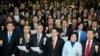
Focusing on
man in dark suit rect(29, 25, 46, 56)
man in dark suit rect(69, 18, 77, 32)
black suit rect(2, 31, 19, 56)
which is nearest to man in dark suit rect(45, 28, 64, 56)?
man in dark suit rect(29, 25, 46, 56)

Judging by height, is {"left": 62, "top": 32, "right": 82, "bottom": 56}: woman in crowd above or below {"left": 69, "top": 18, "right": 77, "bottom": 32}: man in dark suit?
above

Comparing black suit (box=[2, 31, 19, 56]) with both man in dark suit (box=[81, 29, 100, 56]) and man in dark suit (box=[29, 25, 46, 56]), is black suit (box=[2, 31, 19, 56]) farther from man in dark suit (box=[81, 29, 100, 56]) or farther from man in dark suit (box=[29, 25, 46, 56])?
man in dark suit (box=[81, 29, 100, 56])

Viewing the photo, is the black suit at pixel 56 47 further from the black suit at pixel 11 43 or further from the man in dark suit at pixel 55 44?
the black suit at pixel 11 43

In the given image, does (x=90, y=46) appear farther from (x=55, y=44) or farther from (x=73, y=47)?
(x=55, y=44)

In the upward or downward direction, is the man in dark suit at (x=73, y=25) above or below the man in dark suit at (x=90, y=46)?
below

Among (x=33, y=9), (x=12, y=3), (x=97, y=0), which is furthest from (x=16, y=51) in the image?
(x=97, y=0)

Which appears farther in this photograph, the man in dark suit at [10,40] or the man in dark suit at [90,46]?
the man in dark suit at [10,40]

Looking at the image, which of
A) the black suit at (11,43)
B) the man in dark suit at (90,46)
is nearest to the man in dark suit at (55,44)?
the man in dark suit at (90,46)

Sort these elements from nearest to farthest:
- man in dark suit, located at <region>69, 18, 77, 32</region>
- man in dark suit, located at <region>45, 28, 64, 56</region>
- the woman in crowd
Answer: the woman in crowd < man in dark suit, located at <region>45, 28, 64, 56</region> < man in dark suit, located at <region>69, 18, 77, 32</region>

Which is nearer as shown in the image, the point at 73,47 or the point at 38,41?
the point at 73,47

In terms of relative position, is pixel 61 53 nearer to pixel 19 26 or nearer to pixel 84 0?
pixel 19 26

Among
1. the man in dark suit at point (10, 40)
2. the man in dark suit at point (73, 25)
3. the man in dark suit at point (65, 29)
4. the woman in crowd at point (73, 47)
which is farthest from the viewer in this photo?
the man in dark suit at point (73, 25)

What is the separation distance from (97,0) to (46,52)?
12.0 meters

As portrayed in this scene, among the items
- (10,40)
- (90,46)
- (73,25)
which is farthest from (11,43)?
(73,25)
